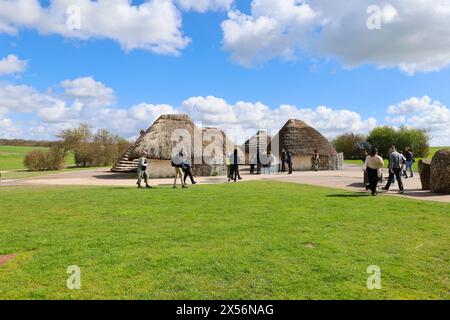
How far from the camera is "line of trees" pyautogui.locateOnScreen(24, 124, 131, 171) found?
3331cm

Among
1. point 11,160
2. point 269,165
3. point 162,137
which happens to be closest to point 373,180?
point 269,165

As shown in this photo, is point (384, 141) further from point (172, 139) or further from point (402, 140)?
point (172, 139)

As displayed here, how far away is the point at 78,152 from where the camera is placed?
3816 cm

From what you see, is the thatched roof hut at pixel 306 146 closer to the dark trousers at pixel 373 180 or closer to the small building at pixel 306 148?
the small building at pixel 306 148

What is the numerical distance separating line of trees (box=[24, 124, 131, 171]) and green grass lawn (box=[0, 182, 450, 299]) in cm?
2652

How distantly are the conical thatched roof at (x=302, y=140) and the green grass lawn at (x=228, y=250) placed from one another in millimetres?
18744

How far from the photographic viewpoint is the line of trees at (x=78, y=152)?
Result: 3331cm

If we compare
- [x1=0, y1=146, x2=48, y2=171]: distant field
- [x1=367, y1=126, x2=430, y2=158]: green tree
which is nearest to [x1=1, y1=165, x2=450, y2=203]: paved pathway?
[x1=0, y1=146, x2=48, y2=171]: distant field

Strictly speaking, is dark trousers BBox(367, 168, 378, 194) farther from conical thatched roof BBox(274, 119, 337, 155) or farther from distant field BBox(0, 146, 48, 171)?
distant field BBox(0, 146, 48, 171)

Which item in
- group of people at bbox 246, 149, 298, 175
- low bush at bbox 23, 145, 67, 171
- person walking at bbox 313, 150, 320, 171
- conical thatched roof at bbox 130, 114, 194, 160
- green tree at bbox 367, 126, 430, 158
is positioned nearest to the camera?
conical thatched roof at bbox 130, 114, 194, 160

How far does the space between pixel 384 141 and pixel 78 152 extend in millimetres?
44862

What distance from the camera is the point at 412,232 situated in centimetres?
672

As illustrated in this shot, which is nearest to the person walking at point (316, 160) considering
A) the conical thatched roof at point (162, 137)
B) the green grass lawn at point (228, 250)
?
the conical thatched roof at point (162, 137)
